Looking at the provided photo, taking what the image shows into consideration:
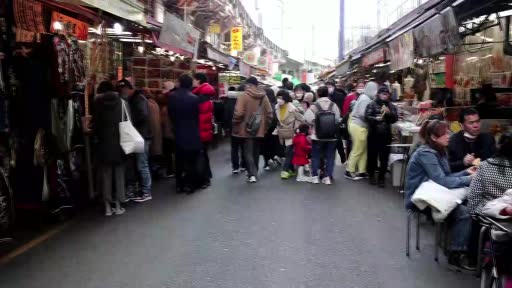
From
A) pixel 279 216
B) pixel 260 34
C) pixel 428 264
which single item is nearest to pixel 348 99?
pixel 279 216

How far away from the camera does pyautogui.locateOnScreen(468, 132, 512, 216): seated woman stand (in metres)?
4.41

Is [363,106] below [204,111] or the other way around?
the other way around

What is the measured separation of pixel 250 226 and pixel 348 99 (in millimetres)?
6167

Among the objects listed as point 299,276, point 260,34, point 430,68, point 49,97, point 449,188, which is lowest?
point 299,276

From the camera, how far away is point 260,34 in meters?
48.3

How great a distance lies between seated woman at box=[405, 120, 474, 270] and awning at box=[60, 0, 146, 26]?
411 cm

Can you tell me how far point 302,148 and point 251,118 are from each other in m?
1.16

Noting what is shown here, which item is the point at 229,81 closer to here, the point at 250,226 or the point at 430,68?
the point at 430,68

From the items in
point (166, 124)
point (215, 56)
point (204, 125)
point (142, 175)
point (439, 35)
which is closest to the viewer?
point (439, 35)

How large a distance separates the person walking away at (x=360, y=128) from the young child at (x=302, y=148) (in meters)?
0.88

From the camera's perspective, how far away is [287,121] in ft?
34.3

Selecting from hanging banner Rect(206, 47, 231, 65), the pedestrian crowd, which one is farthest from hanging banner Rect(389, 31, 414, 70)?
hanging banner Rect(206, 47, 231, 65)

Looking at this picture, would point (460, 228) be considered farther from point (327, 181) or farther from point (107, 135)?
point (327, 181)

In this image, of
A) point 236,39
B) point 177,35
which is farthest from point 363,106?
point 236,39
